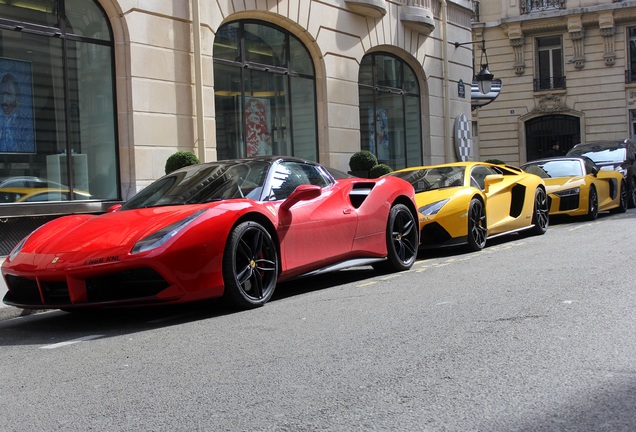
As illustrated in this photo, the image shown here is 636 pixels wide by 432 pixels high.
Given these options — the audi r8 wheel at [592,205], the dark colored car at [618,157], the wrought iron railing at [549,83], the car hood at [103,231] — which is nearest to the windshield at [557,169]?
the audi r8 wheel at [592,205]

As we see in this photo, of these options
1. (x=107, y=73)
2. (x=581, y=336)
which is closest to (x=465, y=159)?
(x=107, y=73)

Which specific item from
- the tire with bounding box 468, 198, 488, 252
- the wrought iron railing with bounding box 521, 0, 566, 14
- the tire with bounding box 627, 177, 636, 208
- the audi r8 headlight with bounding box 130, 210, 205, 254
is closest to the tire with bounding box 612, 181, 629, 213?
the tire with bounding box 627, 177, 636, 208

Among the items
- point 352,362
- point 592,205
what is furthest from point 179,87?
point 352,362

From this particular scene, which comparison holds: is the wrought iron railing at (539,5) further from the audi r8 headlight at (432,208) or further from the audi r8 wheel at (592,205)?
the audi r8 headlight at (432,208)

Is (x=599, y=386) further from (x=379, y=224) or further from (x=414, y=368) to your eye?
(x=379, y=224)

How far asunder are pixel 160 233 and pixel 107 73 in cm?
801

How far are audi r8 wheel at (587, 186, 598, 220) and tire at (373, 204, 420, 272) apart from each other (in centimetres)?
664

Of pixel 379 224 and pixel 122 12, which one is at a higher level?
pixel 122 12

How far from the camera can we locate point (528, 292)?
6520mm

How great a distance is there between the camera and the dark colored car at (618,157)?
61.6 ft

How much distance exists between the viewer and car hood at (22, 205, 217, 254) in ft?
19.4

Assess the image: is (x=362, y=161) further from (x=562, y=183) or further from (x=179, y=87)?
(x=179, y=87)

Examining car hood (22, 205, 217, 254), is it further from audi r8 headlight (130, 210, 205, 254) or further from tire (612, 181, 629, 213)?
tire (612, 181, 629, 213)

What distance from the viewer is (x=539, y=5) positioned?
39469mm
